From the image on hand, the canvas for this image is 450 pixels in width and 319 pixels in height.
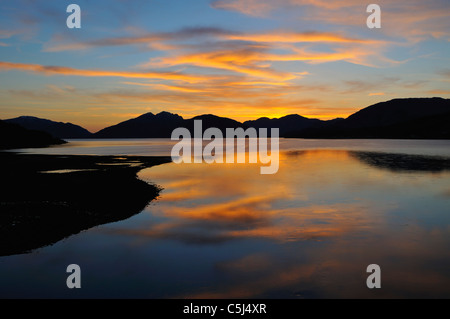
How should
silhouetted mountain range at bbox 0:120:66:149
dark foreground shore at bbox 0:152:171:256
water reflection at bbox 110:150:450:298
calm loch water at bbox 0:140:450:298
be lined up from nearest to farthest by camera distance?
calm loch water at bbox 0:140:450:298 → water reflection at bbox 110:150:450:298 → dark foreground shore at bbox 0:152:171:256 → silhouetted mountain range at bbox 0:120:66:149

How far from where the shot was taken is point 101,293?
10938mm

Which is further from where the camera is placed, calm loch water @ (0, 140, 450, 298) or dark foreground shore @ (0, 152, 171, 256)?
dark foreground shore @ (0, 152, 171, 256)

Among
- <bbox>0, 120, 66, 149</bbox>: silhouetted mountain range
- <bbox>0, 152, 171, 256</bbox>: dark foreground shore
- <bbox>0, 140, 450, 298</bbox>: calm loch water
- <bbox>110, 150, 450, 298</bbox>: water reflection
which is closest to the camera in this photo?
<bbox>0, 140, 450, 298</bbox>: calm loch water

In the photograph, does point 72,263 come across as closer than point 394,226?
Yes

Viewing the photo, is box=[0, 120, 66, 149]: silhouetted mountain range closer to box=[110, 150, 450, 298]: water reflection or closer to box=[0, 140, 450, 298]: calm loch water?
box=[110, 150, 450, 298]: water reflection

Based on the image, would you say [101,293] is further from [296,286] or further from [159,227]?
[159,227]

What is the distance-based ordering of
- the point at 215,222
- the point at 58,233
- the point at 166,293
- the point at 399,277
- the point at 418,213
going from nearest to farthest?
the point at 166,293, the point at 399,277, the point at 58,233, the point at 215,222, the point at 418,213

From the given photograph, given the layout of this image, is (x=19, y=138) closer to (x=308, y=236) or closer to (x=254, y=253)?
(x=308, y=236)

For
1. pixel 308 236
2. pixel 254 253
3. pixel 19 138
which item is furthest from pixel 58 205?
pixel 19 138

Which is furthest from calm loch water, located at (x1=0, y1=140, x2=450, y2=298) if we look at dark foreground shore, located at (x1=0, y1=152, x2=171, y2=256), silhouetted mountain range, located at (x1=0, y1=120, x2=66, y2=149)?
silhouetted mountain range, located at (x1=0, y1=120, x2=66, y2=149)

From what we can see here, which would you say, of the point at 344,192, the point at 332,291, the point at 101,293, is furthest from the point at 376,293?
the point at 344,192

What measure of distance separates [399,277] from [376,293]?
1730mm

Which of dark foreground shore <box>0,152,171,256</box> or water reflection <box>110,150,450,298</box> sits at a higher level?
dark foreground shore <box>0,152,171,256</box>
